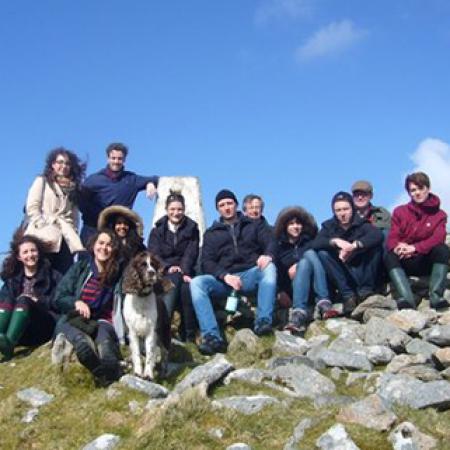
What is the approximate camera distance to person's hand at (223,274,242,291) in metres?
11.8

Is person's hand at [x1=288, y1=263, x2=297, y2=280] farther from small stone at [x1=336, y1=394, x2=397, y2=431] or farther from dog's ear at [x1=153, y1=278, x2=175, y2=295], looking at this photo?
small stone at [x1=336, y1=394, x2=397, y2=431]

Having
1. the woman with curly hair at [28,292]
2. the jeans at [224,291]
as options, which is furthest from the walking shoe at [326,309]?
the woman with curly hair at [28,292]

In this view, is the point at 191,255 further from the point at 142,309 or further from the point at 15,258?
the point at 15,258

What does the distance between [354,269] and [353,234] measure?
2.20 ft

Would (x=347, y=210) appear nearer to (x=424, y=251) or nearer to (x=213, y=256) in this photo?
(x=424, y=251)

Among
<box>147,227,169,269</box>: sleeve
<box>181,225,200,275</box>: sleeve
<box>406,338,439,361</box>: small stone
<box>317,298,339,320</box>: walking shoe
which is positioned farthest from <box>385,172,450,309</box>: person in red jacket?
<box>147,227,169,269</box>: sleeve

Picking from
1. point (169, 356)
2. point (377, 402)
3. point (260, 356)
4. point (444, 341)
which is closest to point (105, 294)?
point (169, 356)

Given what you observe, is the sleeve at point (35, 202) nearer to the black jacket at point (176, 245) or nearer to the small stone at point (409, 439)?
the black jacket at point (176, 245)

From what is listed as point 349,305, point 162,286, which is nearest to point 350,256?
point 349,305

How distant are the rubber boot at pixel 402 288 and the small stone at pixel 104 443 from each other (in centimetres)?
615

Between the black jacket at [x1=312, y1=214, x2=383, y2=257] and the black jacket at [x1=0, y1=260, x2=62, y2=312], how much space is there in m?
4.97

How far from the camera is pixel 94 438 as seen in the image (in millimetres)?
8008

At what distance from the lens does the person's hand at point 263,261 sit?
39.1 feet

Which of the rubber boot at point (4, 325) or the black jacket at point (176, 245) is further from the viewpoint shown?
the black jacket at point (176, 245)
